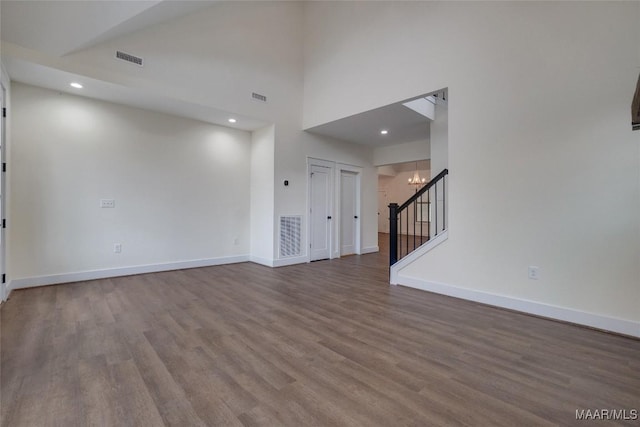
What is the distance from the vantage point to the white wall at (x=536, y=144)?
106 inches

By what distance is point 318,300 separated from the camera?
3588mm

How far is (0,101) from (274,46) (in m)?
4.15

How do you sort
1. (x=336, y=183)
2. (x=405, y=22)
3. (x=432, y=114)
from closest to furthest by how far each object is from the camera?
(x=405, y=22) < (x=432, y=114) < (x=336, y=183)

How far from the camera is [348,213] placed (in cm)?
724

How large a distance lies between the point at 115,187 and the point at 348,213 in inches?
192

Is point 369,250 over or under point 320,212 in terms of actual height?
under

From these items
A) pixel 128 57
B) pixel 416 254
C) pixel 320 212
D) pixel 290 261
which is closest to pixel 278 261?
pixel 290 261

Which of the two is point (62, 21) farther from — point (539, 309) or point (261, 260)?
point (539, 309)

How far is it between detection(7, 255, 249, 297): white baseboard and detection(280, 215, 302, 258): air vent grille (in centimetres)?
107

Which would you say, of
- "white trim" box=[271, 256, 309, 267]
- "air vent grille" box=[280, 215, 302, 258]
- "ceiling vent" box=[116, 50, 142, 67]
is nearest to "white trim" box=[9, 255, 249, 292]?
"white trim" box=[271, 256, 309, 267]

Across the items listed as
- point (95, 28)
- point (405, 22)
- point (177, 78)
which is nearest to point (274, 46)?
point (177, 78)

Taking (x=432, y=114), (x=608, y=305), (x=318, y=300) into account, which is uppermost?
(x=432, y=114)

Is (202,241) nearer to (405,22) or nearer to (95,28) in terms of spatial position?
(95,28)

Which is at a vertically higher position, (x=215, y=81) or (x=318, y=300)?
(x=215, y=81)
